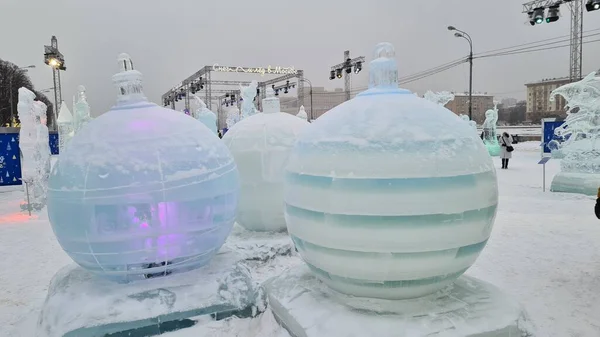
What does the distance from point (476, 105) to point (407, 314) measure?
92112 mm

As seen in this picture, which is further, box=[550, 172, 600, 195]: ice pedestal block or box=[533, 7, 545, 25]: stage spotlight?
box=[533, 7, 545, 25]: stage spotlight

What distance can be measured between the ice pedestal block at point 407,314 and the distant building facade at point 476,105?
7409 cm

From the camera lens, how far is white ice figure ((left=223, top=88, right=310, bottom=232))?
226 inches

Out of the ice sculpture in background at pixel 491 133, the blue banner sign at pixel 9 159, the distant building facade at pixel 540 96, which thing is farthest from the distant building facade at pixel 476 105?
the blue banner sign at pixel 9 159

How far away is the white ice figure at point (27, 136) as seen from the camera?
36.6 ft

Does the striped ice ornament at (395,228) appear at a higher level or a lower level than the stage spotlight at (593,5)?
lower

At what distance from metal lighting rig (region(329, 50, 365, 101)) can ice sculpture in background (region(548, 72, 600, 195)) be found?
21715 mm

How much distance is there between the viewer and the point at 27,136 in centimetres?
1127

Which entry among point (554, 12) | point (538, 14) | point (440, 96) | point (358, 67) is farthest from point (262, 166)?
point (358, 67)

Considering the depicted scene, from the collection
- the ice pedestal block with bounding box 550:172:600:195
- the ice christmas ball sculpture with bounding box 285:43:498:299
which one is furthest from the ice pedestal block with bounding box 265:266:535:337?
the ice pedestal block with bounding box 550:172:600:195

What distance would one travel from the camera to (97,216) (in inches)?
140

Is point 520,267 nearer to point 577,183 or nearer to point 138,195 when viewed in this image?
point 138,195

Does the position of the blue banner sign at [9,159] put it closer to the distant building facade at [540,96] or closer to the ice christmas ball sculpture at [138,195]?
the ice christmas ball sculpture at [138,195]

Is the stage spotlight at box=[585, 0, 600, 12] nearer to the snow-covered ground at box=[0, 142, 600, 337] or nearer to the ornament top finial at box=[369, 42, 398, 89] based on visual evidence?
the snow-covered ground at box=[0, 142, 600, 337]
